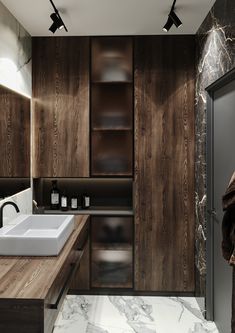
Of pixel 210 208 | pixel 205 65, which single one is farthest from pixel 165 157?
pixel 205 65

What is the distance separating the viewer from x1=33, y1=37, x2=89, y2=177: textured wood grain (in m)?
3.52

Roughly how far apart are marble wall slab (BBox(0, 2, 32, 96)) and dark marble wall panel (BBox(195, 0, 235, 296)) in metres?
1.63

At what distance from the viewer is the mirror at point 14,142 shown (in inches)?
108

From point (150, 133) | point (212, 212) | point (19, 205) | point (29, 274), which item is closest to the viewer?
point (29, 274)

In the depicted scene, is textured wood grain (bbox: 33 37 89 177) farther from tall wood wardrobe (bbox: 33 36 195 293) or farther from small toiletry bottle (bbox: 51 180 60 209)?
small toiletry bottle (bbox: 51 180 60 209)

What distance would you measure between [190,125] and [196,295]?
168 cm

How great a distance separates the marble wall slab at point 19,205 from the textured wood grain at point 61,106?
0.97 feet

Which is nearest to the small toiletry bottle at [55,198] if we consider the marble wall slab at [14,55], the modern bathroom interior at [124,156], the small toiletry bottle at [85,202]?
the modern bathroom interior at [124,156]

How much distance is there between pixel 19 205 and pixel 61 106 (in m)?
1.08

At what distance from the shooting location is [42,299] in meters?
1.50

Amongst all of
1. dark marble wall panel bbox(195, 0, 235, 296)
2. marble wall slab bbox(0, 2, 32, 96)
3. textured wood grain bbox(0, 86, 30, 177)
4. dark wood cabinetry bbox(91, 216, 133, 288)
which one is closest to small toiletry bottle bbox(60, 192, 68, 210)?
dark wood cabinetry bbox(91, 216, 133, 288)

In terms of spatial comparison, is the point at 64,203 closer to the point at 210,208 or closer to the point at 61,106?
the point at 61,106

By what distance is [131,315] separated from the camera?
315 cm

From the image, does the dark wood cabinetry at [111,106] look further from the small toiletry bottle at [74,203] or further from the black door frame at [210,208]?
the black door frame at [210,208]
